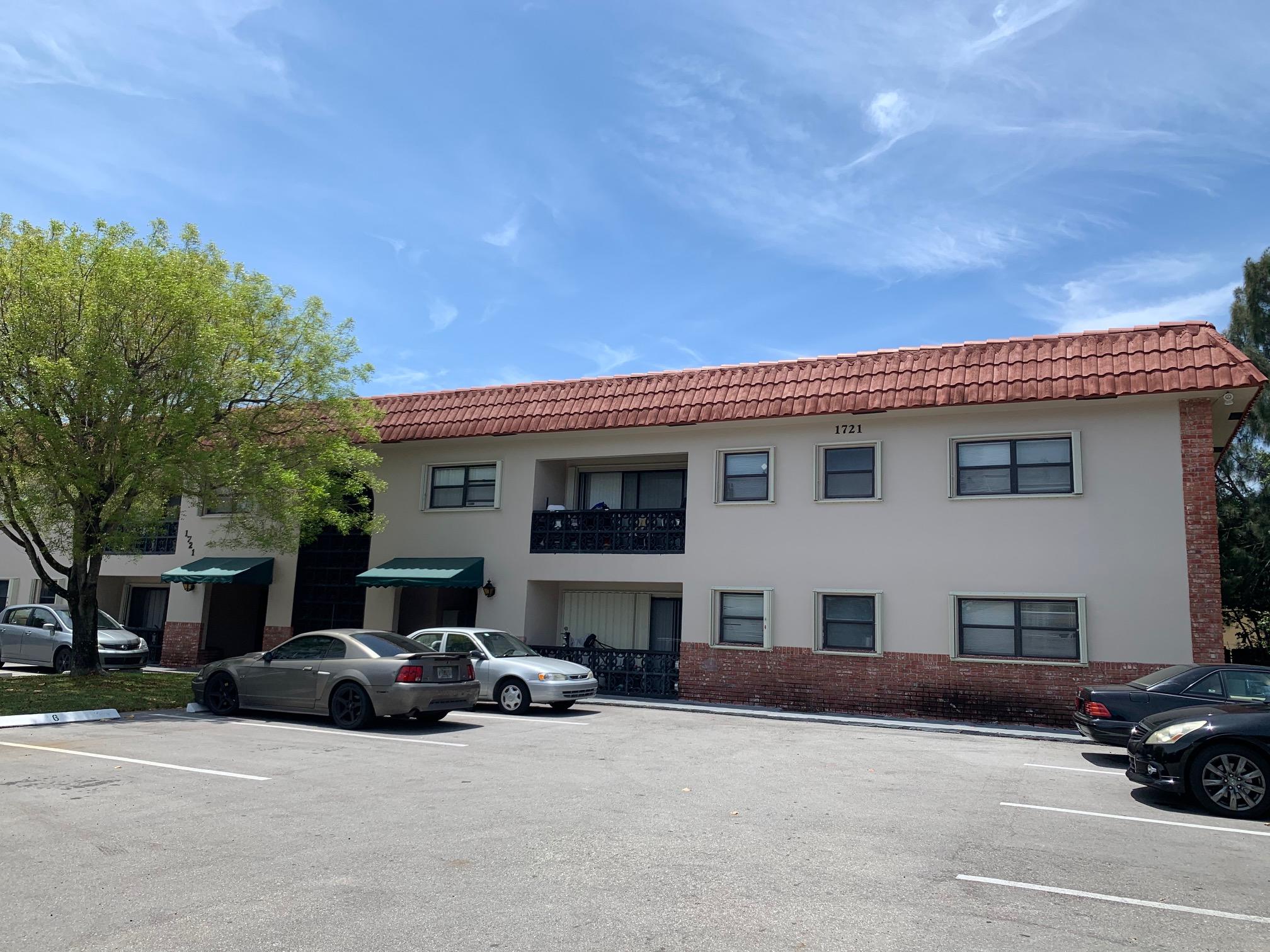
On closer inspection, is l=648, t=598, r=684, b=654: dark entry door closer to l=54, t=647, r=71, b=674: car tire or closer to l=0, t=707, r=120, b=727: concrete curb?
l=0, t=707, r=120, b=727: concrete curb

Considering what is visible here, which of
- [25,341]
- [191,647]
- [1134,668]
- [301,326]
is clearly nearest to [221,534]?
[191,647]

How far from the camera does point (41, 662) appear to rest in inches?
Answer: 849

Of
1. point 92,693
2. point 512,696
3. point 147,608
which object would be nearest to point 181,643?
point 147,608

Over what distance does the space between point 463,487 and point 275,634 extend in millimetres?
6110

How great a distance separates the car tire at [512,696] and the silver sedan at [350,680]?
5.18 feet

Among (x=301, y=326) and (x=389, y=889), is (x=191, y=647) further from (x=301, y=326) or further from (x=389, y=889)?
(x=389, y=889)

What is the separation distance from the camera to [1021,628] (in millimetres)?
16984

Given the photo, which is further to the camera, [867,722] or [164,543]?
[164,543]

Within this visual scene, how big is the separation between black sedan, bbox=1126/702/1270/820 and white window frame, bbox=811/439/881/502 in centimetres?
951

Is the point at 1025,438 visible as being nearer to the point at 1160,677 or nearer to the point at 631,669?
the point at 1160,677

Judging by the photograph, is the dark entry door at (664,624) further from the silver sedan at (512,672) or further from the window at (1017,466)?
the window at (1017,466)

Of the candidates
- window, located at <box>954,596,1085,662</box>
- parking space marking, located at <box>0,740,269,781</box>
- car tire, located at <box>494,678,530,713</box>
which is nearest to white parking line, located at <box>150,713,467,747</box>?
parking space marking, located at <box>0,740,269,781</box>

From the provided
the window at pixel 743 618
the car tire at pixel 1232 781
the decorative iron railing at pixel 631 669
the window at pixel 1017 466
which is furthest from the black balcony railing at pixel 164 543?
the car tire at pixel 1232 781

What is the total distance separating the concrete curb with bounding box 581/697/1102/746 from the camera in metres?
15.4
